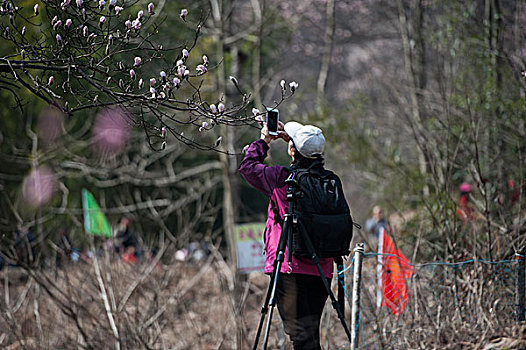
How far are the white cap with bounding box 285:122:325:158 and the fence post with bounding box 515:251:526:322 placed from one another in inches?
71.8

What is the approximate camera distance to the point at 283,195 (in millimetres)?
3680

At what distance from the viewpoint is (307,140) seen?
3.70 meters

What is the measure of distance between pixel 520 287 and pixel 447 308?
0.60 metres

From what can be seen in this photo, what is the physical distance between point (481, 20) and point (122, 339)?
17.7 ft

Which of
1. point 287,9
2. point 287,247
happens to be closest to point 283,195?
point 287,247

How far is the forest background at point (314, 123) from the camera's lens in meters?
6.00

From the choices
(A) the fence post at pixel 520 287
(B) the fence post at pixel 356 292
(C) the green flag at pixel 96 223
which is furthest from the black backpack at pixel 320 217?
(C) the green flag at pixel 96 223

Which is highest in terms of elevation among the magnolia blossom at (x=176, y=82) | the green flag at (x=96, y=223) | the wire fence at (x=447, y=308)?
the magnolia blossom at (x=176, y=82)

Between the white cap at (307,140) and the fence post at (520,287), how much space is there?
1.82 metres

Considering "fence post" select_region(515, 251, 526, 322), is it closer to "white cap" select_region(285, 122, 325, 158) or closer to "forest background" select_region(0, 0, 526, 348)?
"forest background" select_region(0, 0, 526, 348)

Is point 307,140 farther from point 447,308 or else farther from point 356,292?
point 447,308

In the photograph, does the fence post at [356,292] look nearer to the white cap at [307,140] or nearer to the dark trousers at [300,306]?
the dark trousers at [300,306]

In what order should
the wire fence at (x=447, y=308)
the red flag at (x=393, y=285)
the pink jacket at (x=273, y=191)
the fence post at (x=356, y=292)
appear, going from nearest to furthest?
the pink jacket at (x=273, y=191) < the fence post at (x=356, y=292) < the wire fence at (x=447, y=308) < the red flag at (x=393, y=285)

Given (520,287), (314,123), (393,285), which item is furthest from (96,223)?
(314,123)
